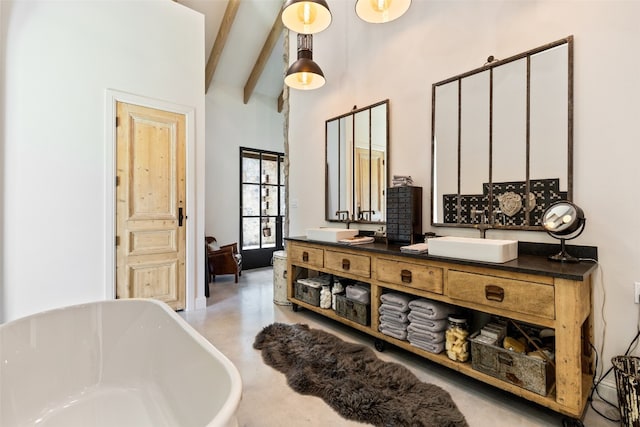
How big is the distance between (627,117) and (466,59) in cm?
108

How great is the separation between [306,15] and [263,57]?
382 centimetres

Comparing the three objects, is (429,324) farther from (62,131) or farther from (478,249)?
(62,131)

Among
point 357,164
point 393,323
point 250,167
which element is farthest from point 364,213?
point 250,167

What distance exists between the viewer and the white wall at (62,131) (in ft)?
8.60

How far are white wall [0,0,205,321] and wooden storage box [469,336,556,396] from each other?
3.23 metres

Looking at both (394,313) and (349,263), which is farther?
(349,263)

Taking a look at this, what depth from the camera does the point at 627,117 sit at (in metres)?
1.69

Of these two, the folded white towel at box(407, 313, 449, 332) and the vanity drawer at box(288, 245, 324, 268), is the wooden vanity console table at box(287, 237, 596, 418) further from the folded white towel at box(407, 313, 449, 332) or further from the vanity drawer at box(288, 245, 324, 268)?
the vanity drawer at box(288, 245, 324, 268)

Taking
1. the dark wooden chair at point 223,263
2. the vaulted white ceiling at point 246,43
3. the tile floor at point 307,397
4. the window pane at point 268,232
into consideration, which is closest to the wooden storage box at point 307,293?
the tile floor at point 307,397

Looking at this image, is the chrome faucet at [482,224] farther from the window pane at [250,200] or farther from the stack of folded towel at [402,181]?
the window pane at [250,200]

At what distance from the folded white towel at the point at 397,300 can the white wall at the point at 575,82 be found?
0.64m

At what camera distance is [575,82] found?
186 cm

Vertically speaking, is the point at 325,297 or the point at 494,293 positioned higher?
the point at 494,293

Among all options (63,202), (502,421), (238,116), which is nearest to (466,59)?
(502,421)
